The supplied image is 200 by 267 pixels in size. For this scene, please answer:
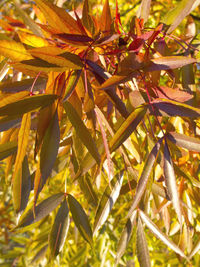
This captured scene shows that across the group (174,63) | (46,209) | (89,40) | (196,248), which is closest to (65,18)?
(89,40)

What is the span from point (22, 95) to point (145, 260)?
0.32 m

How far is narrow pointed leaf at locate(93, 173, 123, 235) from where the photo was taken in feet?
1.64

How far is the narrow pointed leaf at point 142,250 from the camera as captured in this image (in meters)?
0.51

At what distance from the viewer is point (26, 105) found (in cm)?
36

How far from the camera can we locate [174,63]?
383 mm

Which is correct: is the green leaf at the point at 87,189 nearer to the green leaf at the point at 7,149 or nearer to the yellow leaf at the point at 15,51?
the green leaf at the point at 7,149

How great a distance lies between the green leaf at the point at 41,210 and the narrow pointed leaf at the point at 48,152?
0.16m

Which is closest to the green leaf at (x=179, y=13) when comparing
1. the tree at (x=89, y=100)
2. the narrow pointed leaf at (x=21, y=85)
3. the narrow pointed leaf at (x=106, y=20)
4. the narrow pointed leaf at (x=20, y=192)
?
the tree at (x=89, y=100)

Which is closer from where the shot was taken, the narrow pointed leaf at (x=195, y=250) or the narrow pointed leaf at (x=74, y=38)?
the narrow pointed leaf at (x=74, y=38)

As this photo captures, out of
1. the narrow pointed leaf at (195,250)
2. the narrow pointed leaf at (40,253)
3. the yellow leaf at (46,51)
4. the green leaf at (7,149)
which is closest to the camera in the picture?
the yellow leaf at (46,51)

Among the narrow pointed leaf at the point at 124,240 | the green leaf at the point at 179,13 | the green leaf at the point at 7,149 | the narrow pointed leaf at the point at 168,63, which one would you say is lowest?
the narrow pointed leaf at the point at 124,240

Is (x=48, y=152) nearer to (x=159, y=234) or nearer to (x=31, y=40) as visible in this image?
(x=31, y=40)

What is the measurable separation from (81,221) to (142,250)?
110 mm

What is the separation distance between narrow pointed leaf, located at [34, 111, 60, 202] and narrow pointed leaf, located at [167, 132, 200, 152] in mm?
151
